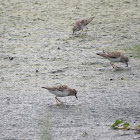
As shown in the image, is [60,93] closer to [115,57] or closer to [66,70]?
[66,70]

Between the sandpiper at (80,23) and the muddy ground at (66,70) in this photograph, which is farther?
the sandpiper at (80,23)

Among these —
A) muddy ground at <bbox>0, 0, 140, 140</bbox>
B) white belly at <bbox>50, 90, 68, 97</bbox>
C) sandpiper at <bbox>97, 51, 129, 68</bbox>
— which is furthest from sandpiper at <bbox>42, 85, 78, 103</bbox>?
sandpiper at <bbox>97, 51, 129, 68</bbox>

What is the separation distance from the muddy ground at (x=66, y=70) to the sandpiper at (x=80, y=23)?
0.23m

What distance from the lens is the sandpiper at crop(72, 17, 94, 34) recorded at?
1427 centimetres

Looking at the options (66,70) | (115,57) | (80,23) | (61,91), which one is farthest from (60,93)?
(80,23)

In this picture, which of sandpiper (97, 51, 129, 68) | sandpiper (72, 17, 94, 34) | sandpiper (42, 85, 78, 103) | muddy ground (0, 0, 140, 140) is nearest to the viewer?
muddy ground (0, 0, 140, 140)

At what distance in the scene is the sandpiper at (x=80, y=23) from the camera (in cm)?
1427

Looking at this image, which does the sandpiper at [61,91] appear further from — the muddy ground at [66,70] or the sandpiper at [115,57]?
the sandpiper at [115,57]

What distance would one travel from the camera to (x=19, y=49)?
511 inches

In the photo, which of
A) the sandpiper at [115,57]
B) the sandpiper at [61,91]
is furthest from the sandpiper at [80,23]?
the sandpiper at [61,91]

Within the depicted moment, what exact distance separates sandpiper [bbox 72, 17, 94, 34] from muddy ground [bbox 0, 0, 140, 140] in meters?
0.23

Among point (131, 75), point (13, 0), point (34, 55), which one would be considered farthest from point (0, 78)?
point (13, 0)

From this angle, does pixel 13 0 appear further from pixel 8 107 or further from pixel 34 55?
pixel 8 107

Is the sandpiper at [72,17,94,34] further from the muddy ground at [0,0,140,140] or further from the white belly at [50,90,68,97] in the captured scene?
the white belly at [50,90,68,97]
